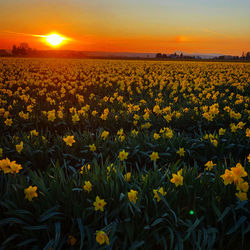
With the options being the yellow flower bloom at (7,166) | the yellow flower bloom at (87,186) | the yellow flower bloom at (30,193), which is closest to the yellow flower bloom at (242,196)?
the yellow flower bloom at (87,186)

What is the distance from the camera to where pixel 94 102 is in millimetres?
8289

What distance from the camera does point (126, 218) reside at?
7.47 feet

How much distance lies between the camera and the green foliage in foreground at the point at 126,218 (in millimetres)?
2184

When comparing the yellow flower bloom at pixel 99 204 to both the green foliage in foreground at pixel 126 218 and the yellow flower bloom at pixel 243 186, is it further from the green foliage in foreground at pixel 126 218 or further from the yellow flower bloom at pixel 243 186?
the yellow flower bloom at pixel 243 186

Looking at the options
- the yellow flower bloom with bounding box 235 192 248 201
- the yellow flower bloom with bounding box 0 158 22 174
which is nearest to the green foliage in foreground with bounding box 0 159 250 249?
the yellow flower bloom with bounding box 235 192 248 201

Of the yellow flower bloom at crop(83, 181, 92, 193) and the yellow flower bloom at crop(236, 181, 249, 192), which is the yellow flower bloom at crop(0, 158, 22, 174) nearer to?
the yellow flower bloom at crop(83, 181, 92, 193)

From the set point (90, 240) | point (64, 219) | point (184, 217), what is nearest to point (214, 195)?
point (184, 217)

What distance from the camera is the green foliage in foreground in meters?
2.18

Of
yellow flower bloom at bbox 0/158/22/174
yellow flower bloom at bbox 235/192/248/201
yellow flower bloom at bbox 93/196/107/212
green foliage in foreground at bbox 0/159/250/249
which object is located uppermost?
yellow flower bloom at bbox 0/158/22/174

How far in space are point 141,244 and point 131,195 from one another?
424mm

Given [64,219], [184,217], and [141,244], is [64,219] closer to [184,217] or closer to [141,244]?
[141,244]

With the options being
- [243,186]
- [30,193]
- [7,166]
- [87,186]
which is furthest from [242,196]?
[7,166]

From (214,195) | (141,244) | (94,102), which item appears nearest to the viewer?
(141,244)

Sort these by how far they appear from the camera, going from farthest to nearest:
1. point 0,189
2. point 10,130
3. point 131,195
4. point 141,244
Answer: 1. point 10,130
2. point 0,189
3. point 131,195
4. point 141,244
